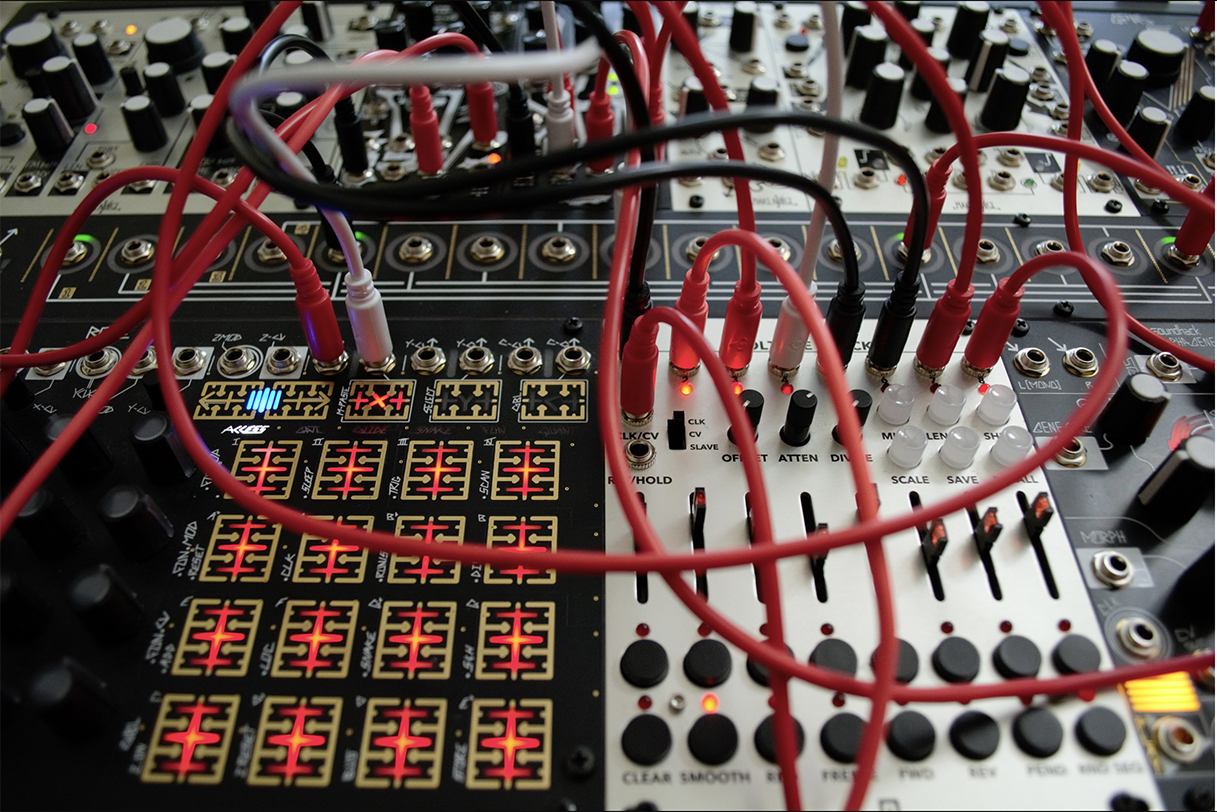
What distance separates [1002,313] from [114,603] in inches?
51.6

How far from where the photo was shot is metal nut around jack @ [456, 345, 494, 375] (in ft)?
4.30

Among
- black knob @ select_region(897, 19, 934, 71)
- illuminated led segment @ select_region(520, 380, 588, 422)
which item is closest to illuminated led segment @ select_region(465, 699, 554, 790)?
illuminated led segment @ select_region(520, 380, 588, 422)

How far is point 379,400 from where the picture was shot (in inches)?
50.1

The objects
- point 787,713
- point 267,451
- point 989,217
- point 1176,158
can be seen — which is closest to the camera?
point 787,713

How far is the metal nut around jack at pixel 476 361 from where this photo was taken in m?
1.31

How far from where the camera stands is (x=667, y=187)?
1.63 metres

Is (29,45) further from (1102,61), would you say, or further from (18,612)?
(1102,61)

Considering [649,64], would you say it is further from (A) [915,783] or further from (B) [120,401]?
(A) [915,783]

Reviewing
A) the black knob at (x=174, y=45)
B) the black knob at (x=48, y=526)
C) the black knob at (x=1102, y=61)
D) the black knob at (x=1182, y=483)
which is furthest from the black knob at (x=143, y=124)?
the black knob at (x=1102, y=61)

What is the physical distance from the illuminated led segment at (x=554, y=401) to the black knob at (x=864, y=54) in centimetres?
111

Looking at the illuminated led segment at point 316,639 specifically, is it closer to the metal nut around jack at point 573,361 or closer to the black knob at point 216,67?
the metal nut around jack at point 573,361

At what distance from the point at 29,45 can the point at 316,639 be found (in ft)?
5.43

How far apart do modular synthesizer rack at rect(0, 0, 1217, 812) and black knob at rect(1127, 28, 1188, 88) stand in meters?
0.20

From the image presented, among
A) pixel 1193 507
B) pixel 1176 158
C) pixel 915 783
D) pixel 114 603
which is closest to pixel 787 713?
pixel 915 783
